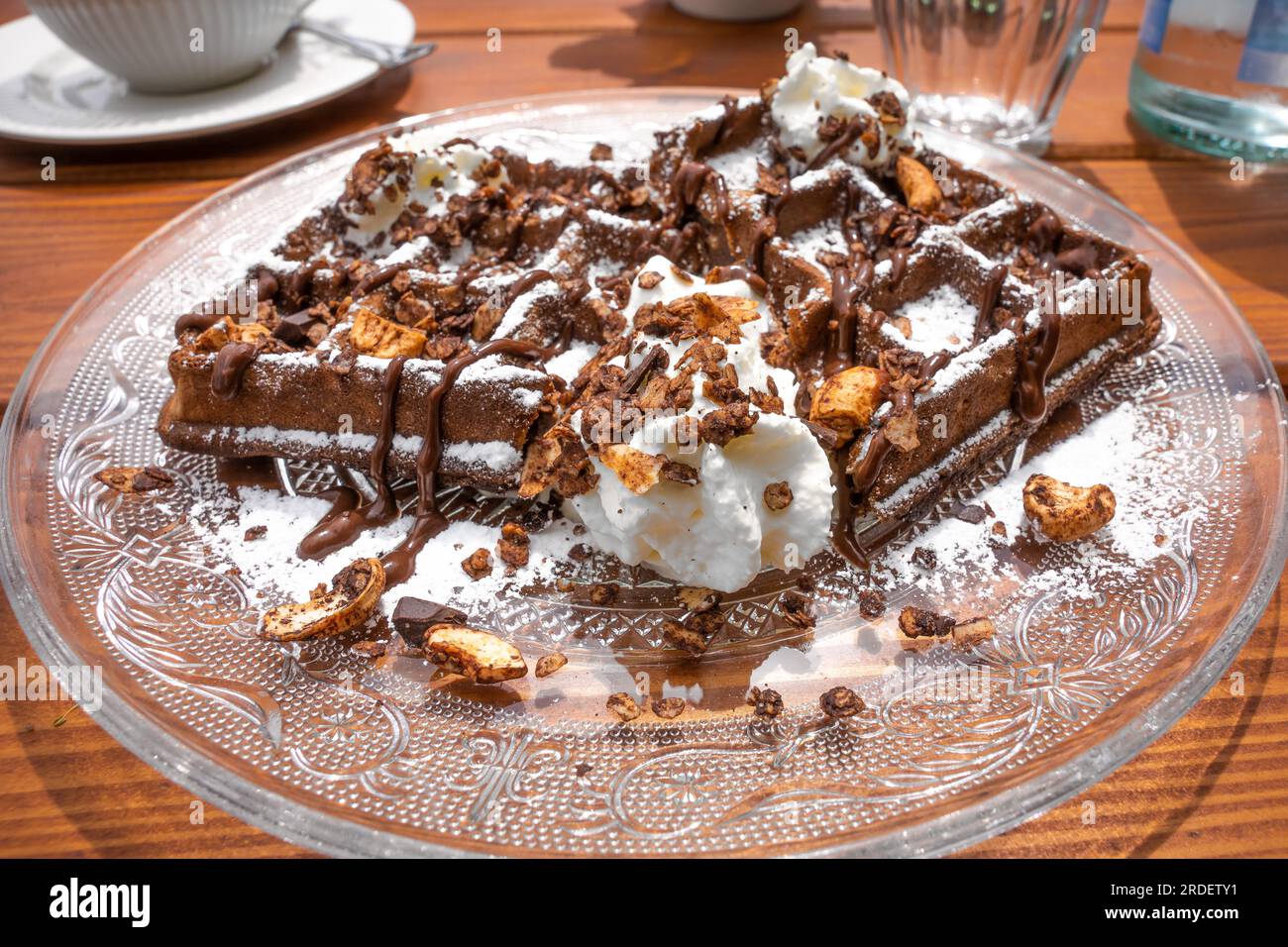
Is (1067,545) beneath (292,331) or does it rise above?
beneath

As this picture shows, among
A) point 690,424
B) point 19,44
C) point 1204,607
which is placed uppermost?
point 19,44

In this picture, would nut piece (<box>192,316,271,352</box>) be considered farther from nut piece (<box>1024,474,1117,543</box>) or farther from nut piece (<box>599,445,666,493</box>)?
nut piece (<box>1024,474,1117,543</box>)

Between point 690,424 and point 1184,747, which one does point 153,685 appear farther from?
point 1184,747

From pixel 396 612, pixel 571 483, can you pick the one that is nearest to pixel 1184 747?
pixel 571 483

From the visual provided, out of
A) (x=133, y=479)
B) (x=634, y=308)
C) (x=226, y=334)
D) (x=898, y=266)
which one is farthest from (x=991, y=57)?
(x=133, y=479)

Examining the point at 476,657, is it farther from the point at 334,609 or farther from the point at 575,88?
the point at 575,88

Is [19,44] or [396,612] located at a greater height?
[19,44]

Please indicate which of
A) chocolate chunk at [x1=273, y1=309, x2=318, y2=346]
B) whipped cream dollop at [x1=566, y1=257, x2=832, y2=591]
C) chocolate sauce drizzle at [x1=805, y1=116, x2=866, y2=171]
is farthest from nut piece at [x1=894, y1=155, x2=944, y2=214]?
chocolate chunk at [x1=273, y1=309, x2=318, y2=346]
